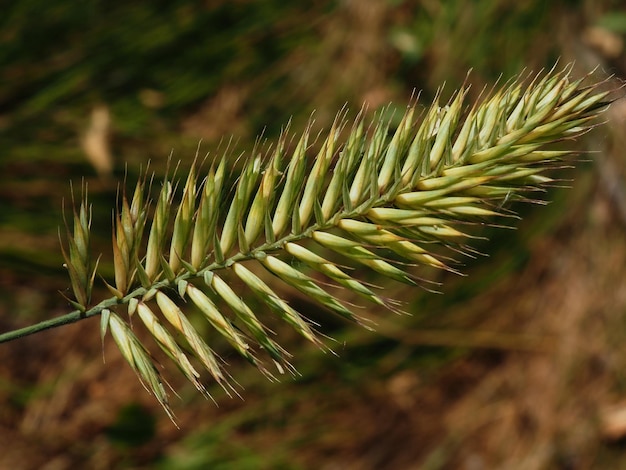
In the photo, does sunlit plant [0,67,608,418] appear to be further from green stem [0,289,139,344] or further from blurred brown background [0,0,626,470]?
blurred brown background [0,0,626,470]

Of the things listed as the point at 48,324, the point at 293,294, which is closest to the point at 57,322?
the point at 48,324

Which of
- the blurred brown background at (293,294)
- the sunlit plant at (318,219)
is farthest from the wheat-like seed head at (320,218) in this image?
the blurred brown background at (293,294)

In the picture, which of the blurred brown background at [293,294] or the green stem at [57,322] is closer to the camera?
the green stem at [57,322]

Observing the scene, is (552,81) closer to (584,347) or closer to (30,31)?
(30,31)

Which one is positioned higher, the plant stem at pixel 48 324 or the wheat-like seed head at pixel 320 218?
the wheat-like seed head at pixel 320 218

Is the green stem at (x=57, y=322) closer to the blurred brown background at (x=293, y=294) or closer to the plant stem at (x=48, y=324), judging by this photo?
the plant stem at (x=48, y=324)

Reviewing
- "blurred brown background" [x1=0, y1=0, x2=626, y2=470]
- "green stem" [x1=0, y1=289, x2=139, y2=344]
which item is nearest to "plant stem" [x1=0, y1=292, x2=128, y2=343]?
"green stem" [x1=0, y1=289, x2=139, y2=344]

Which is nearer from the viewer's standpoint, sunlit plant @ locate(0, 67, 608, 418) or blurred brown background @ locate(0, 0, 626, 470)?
sunlit plant @ locate(0, 67, 608, 418)

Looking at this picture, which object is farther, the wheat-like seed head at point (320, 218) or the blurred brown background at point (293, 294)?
the blurred brown background at point (293, 294)

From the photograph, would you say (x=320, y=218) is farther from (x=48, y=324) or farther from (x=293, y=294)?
(x=293, y=294)

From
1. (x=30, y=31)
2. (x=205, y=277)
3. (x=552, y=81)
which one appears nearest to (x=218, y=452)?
(x=30, y=31)
